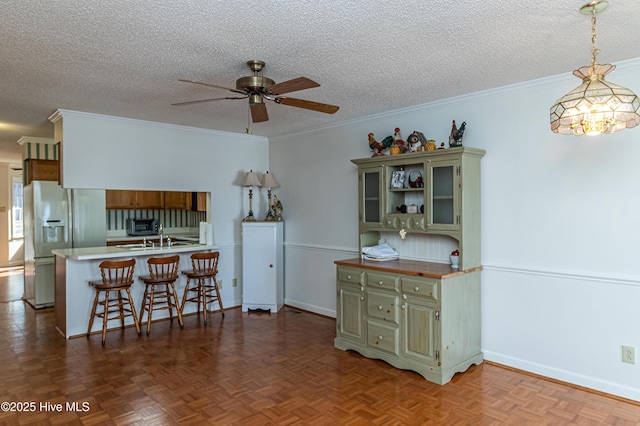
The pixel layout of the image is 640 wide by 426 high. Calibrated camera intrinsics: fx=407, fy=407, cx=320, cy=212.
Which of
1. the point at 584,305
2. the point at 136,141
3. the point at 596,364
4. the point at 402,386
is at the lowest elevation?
the point at 402,386

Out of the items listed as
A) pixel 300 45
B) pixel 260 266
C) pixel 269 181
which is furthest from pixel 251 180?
pixel 300 45

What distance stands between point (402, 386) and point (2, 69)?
393 centimetres

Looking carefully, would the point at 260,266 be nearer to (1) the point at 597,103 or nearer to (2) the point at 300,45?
(2) the point at 300,45

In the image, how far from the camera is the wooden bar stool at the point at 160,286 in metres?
4.67

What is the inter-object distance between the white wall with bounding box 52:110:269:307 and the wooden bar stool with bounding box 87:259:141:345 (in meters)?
1.02

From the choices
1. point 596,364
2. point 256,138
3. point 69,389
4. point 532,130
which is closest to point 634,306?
point 596,364

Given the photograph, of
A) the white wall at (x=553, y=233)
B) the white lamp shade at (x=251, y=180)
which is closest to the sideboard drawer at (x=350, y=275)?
the white wall at (x=553, y=233)

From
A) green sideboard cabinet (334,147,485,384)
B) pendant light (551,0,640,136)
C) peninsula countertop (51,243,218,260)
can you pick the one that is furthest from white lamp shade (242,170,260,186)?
pendant light (551,0,640,136)

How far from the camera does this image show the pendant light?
213cm

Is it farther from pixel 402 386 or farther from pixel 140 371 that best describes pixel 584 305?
pixel 140 371

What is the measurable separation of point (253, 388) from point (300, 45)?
256 centimetres

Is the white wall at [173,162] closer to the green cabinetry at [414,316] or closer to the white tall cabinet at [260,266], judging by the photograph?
the white tall cabinet at [260,266]

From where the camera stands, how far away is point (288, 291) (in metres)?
5.93

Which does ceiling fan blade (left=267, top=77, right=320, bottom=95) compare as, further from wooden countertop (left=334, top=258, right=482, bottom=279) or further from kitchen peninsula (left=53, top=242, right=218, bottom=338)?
kitchen peninsula (left=53, top=242, right=218, bottom=338)
